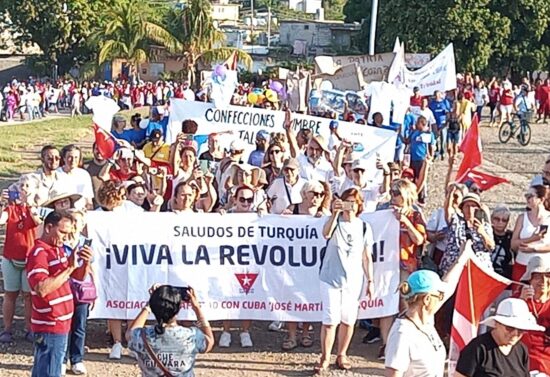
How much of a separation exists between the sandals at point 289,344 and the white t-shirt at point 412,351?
3808 millimetres

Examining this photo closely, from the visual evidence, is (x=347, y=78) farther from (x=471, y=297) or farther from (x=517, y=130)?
(x=471, y=297)

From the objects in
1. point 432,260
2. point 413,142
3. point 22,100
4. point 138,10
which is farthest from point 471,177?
point 138,10

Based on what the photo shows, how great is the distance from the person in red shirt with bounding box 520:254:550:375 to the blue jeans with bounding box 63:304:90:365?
3616mm

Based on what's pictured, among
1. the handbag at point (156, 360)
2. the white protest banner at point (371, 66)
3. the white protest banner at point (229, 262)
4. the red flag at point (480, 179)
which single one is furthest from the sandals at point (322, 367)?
the white protest banner at point (371, 66)

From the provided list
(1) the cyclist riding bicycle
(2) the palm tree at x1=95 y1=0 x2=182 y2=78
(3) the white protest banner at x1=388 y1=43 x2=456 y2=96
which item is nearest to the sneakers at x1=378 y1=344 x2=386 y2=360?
(3) the white protest banner at x1=388 y1=43 x2=456 y2=96

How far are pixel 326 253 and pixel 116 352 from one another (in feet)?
7.03

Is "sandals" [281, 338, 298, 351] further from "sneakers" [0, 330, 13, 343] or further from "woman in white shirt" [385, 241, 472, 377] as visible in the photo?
"woman in white shirt" [385, 241, 472, 377]

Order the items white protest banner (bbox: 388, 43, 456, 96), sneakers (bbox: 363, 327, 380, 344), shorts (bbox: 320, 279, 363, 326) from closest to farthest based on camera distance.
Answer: shorts (bbox: 320, 279, 363, 326) → sneakers (bbox: 363, 327, 380, 344) → white protest banner (bbox: 388, 43, 456, 96)

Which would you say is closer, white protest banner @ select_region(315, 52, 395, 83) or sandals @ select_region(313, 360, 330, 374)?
sandals @ select_region(313, 360, 330, 374)

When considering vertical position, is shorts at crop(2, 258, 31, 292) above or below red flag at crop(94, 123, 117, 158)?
below

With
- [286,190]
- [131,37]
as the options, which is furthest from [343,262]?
[131,37]

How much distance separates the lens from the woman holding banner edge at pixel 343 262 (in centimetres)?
783

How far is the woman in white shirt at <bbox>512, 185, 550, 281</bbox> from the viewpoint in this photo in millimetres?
7605

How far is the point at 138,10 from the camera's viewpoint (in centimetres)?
5519
